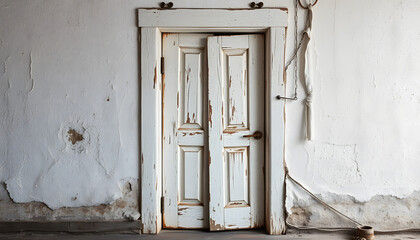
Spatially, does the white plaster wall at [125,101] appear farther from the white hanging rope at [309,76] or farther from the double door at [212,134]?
the double door at [212,134]

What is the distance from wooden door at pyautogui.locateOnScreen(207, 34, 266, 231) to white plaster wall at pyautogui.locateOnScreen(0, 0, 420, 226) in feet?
1.00

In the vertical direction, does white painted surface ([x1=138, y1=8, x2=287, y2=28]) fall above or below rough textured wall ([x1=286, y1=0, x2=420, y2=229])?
above

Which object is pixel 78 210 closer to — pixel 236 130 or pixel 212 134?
pixel 212 134

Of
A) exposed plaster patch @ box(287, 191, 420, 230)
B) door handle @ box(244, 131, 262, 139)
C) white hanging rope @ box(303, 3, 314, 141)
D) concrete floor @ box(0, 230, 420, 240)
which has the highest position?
white hanging rope @ box(303, 3, 314, 141)

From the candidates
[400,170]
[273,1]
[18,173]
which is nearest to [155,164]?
[18,173]

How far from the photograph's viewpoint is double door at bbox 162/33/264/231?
9.90 feet

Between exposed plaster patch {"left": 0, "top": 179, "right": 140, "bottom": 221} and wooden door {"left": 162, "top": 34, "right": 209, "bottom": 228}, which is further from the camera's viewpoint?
wooden door {"left": 162, "top": 34, "right": 209, "bottom": 228}

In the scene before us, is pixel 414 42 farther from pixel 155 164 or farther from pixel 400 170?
pixel 155 164

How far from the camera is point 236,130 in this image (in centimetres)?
304

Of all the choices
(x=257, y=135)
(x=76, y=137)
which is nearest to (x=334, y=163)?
(x=257, y=135)

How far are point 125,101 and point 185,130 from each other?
62 centimetres

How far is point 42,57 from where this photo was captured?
9.70 ft

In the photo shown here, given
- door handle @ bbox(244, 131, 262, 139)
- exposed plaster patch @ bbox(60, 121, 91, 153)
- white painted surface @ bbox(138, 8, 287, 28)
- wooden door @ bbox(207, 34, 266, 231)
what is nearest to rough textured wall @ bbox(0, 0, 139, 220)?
exposed plaster patch @ bbox(60, 121, 91, 153)

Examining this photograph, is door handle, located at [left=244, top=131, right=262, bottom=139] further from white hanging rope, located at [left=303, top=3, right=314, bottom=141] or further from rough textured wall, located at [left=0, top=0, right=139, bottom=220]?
rough textured wall, located at [left=0, top=0, right=139, bottom=220]
